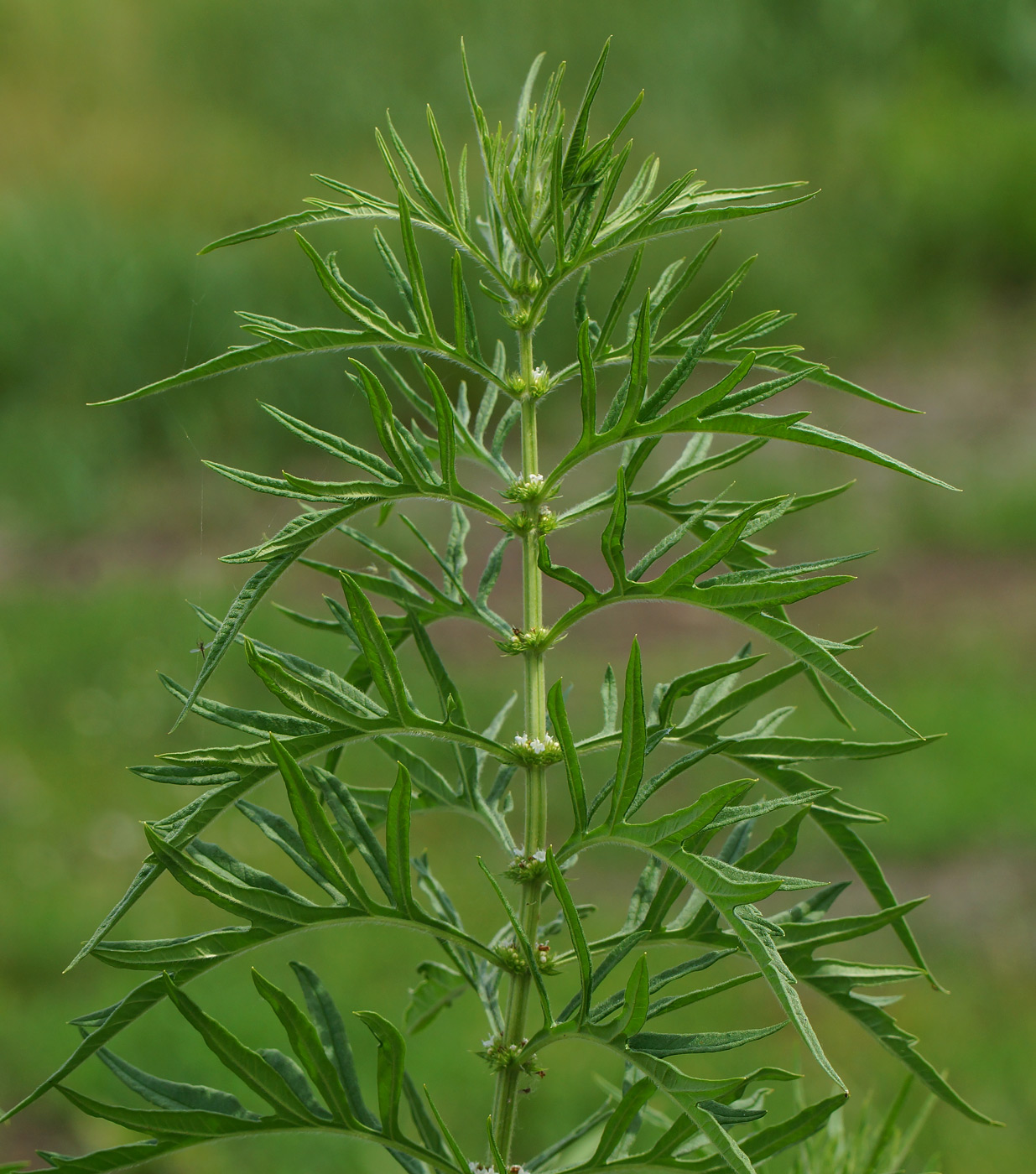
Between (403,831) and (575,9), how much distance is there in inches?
193

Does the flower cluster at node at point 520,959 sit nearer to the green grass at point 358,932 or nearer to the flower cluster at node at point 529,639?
the flower cluster at node at point 529,639

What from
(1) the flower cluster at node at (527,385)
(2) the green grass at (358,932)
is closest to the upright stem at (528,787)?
(1) the flower cluster at node at (527,385)

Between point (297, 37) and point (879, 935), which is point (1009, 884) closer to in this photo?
point (879, 935)

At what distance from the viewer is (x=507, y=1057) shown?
0.38 m

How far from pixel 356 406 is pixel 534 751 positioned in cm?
340

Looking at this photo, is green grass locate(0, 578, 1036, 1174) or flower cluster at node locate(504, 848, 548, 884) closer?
flower cluster at node locate(504, 848, 548, 884)

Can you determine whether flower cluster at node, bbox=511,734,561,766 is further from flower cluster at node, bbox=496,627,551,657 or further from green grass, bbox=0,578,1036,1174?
green grass, bbox=0,578,1036,1174

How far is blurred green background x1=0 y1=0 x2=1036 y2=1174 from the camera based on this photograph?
1980 millimetres

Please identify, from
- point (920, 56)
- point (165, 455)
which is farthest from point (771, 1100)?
point (920, 56)

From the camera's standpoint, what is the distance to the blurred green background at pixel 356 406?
1980mm

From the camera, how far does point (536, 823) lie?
38 cm

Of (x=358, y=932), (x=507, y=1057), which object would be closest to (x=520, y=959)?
(x=507, y=1057)

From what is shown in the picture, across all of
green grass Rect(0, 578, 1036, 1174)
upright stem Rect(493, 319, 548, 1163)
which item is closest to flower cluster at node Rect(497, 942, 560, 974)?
upright stem Rect(493, 319, 548, 1163)

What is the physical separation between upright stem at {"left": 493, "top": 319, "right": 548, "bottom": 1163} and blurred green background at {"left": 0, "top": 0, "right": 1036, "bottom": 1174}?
1.18 meters
